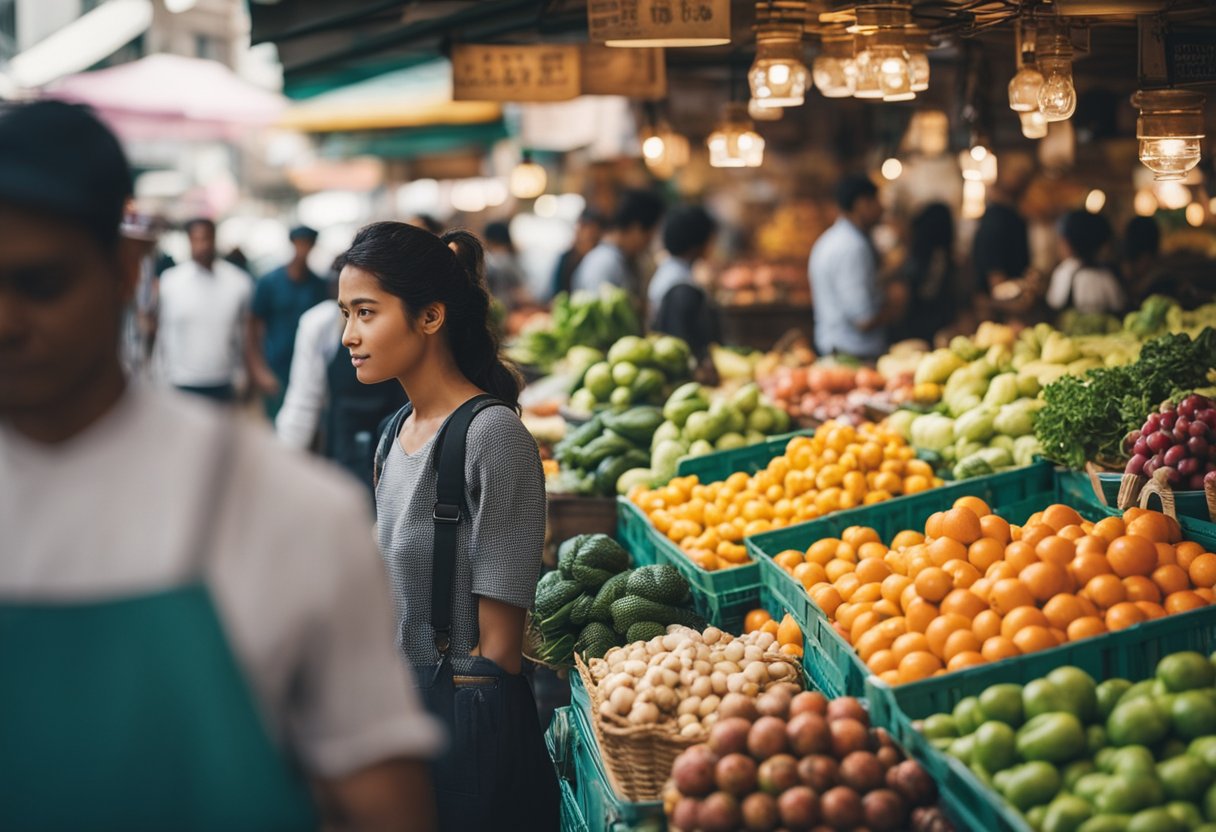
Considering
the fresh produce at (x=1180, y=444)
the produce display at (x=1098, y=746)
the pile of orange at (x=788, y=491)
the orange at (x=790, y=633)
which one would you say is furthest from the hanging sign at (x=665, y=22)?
the produce display at (x=1098, y=746)

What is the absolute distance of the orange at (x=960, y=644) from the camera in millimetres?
3279

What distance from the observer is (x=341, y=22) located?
22.7ft

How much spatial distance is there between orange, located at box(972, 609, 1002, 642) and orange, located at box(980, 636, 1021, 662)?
0.09 meters

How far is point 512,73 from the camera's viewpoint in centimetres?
686

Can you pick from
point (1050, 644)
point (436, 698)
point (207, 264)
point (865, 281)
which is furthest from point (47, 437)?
point (207, 264)

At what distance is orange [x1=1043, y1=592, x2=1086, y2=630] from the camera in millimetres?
3354

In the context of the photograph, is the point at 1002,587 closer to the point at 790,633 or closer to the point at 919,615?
the point at 919,615

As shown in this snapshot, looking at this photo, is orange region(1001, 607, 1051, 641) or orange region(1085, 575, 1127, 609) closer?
orange region(1001, 607, 1051, 641)

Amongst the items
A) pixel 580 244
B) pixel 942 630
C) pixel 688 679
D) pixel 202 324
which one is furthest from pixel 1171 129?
pixel 580 244

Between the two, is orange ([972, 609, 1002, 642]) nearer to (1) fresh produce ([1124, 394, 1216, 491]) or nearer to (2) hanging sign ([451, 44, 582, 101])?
(1) fresh produce ([1124, 394, 1216, 491])

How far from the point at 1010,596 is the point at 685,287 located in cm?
524

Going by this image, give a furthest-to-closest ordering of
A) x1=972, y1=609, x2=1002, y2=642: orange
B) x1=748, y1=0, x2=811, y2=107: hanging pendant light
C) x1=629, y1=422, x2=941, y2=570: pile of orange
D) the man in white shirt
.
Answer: the man in white shirt < x1=748, y1=0, x2=811, y2=107: hanging pendant light < x1=629, y1=422, x2=941, y2=570: pile of orange < x1=972, y1=609, x2=1002, y2=642: orange

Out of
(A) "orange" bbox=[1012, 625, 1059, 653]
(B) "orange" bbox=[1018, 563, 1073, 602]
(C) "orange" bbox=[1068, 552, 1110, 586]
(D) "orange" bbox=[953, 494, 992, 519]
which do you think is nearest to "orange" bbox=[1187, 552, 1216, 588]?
(C) "orange" bbox=[1068, 552, 1110, 586]

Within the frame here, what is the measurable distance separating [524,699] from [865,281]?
6394 millimetres
